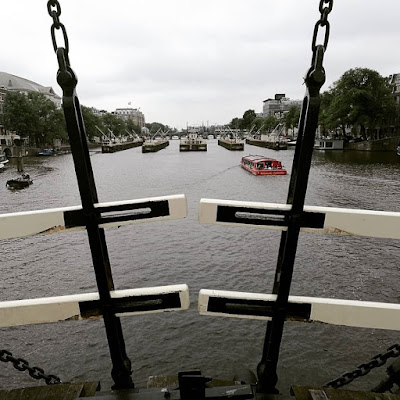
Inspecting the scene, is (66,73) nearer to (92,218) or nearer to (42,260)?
(92,218)

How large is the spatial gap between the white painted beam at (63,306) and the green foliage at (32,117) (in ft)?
275

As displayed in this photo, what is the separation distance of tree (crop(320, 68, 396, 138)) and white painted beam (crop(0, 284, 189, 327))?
239 ft

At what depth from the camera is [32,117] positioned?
79.4m

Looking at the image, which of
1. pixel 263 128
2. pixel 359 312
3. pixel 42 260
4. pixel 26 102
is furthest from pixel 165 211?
pixel 263 128

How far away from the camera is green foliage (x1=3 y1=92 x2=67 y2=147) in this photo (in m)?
77.4

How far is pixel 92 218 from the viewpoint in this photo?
9.75 feet

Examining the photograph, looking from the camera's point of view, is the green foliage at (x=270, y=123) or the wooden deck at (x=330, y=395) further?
the green foliage at (x=270, y=123)

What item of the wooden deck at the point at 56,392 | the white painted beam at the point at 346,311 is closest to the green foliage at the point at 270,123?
the white painted beam at the point at 346,311

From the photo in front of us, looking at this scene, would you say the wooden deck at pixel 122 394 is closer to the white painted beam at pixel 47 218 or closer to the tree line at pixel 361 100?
the white painted beam at pixel 47 218

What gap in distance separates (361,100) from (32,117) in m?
66.6

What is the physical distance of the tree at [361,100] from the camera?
6862 cm

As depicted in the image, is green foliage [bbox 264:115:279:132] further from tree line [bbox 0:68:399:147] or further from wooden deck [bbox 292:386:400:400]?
wooden deck [bbox 292:386:400:400]

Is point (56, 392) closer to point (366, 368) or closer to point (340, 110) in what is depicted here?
point (366, 368)

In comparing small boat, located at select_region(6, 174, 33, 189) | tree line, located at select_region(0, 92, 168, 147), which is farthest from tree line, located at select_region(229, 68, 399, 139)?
small boat, located at select_region(6, 174, 33, 189)
